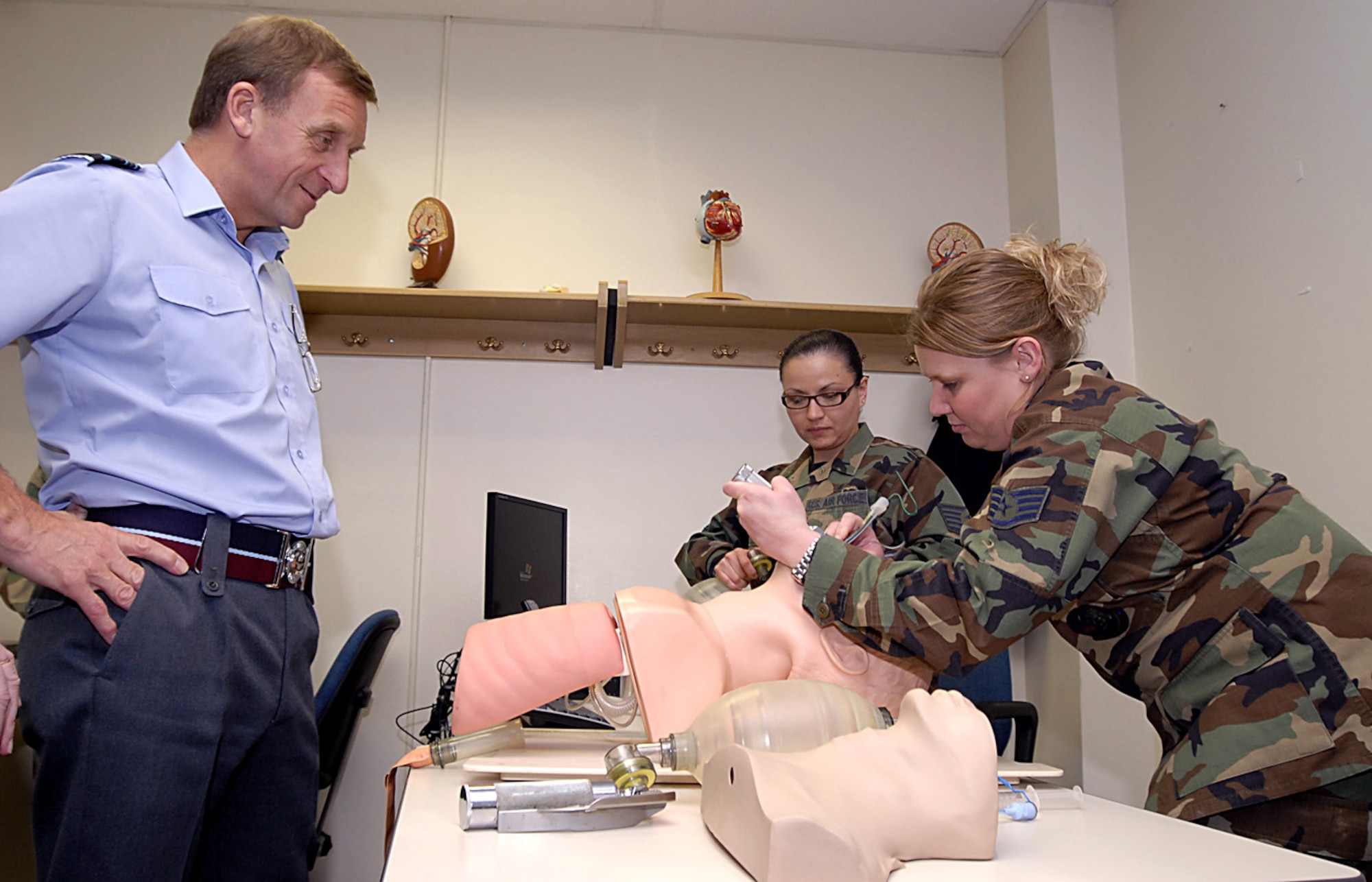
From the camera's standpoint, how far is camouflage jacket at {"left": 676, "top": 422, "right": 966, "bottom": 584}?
1.94 metres

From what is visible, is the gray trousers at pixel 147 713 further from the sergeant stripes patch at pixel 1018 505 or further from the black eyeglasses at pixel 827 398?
the black eyeglasses at pixel 827 398

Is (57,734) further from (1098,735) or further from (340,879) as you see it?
(1098,735)

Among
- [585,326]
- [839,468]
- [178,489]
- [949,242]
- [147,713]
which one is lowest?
[147,713]

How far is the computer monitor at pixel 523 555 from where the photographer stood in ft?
6.65

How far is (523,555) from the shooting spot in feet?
7.09

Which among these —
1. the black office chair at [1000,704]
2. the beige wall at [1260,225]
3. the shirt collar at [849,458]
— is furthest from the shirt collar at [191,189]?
the beige wall at [1260,225]

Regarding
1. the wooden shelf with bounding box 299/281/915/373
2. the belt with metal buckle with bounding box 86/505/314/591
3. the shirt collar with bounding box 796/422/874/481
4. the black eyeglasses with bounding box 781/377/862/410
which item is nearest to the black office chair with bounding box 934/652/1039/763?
the shirt collar with bounding box 796/422/874/481

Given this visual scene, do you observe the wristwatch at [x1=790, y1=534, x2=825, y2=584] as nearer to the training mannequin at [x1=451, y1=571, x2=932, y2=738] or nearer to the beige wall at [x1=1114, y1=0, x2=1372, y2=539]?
the training mannequin at [x1=451, y1=571, x2=932, y2=738]

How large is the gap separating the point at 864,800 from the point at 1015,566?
1.23 ft

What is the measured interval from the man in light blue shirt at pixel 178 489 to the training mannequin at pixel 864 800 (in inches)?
Result: 26.6

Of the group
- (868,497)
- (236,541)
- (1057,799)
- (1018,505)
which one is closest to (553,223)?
(868,497)

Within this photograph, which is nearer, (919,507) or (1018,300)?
(1018,300)

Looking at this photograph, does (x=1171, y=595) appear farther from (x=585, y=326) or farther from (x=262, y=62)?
(x=585, y=326)

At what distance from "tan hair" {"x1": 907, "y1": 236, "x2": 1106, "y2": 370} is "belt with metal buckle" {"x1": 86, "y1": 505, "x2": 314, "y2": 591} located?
903 mm
